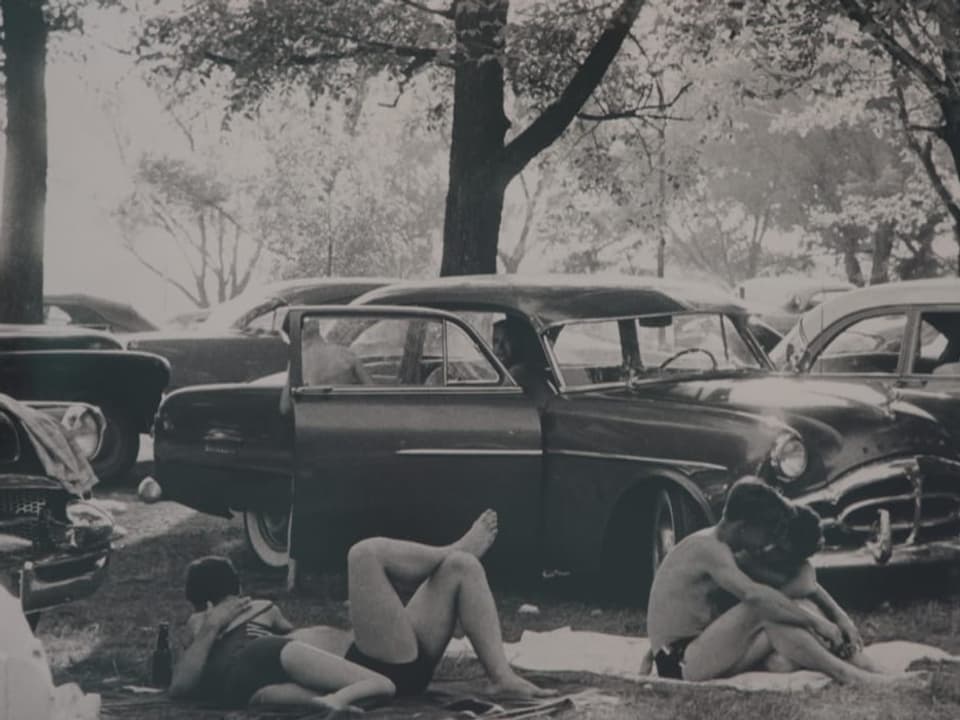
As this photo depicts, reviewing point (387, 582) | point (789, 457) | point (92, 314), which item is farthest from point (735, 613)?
point (92, 314)

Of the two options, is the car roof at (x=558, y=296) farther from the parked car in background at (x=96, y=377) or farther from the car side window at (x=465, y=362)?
the parked car in background at (x=96, y=377)

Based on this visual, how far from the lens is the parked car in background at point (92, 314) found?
5043mm

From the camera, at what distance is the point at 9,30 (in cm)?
498

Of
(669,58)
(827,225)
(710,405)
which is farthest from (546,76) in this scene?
(710,405)

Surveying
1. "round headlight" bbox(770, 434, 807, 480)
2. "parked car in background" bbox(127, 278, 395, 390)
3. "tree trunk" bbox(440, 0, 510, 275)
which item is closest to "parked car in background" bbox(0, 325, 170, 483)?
"parked car in background" bbox(127, 278, 395, 390)

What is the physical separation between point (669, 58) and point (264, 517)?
253 centimetres

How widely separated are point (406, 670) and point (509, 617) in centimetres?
42

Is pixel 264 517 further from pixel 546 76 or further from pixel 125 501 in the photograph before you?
pixel 546 76

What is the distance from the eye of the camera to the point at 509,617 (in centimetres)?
440

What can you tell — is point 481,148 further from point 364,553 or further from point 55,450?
point 55,450

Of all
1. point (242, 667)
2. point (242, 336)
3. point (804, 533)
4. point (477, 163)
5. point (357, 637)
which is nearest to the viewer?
point (242, 667)

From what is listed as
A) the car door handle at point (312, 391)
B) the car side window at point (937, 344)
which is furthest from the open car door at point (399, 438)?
the car side window at point (937, 344)

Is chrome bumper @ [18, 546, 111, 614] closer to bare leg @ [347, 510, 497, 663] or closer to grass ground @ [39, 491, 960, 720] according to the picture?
grass ground @ [39, 491, 960, 720]

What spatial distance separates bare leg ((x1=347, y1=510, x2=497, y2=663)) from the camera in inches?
163
